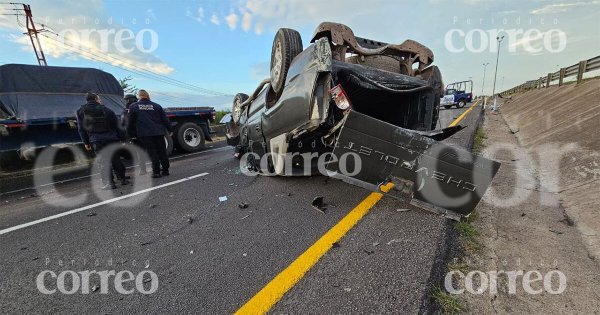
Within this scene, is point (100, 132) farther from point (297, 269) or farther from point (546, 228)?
point (546, 228)

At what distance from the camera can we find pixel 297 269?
6.83 feet

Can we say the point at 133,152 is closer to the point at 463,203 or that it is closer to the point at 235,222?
the point at 235,222

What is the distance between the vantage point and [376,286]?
72.7 inches

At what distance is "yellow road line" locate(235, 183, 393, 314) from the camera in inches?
69.1

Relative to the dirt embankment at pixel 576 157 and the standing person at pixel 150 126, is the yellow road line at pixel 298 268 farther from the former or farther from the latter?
the standing person at pixel 150 126

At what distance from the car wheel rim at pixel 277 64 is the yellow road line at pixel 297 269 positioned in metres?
1.91

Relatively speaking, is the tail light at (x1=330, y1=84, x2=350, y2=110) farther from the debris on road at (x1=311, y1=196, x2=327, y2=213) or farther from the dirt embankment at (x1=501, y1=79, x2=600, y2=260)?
the dirt embankment at (x1=501, y1=79, x2=600, y2=260)

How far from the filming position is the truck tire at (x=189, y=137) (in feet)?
28.5

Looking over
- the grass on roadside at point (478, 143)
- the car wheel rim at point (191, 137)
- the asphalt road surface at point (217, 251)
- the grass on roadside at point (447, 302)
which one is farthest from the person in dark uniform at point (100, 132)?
the grass on roadside at point (478, 143)

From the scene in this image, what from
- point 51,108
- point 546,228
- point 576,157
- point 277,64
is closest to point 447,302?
point 546,228

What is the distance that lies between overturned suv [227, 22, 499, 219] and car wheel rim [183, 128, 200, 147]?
525 cm

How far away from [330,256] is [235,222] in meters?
1.24

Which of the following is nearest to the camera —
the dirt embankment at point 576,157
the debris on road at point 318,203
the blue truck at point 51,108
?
the dirt embankment at point 576,157

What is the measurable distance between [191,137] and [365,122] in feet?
25.6
